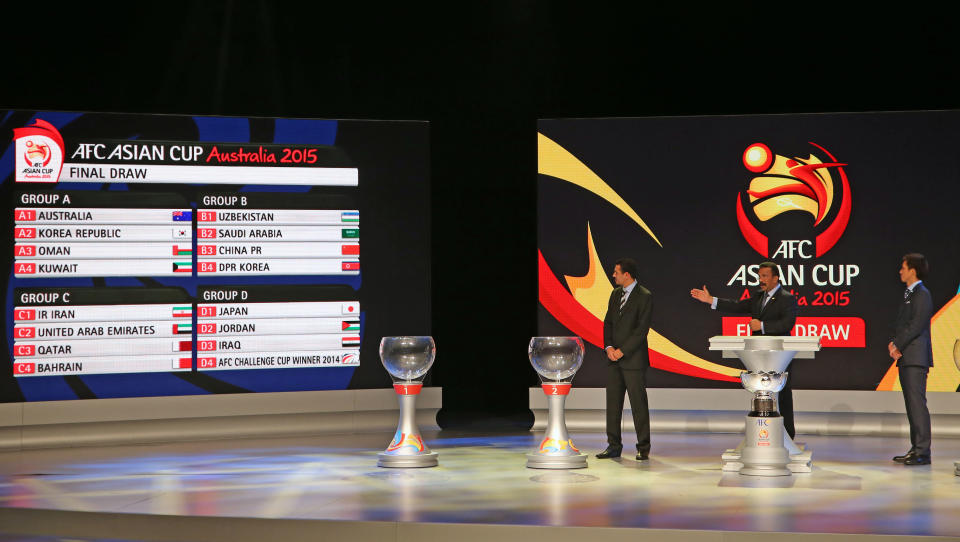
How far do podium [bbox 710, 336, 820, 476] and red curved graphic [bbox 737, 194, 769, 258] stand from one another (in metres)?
2.23

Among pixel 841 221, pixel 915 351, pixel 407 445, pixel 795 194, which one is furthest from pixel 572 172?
pixel 915 351

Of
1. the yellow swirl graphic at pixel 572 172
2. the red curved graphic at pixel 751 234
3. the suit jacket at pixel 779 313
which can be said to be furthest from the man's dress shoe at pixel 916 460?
the yellow swirl graphic at pixel 572 172

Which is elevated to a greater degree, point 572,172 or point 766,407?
point 572,172

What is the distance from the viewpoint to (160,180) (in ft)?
27.2

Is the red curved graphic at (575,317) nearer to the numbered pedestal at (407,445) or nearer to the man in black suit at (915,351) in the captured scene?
the man in black suit at (915,351)

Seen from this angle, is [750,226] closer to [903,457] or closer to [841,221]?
[841,221]

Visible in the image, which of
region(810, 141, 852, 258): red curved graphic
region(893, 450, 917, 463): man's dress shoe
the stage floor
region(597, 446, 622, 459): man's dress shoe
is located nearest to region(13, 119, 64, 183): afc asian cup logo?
the stage floor

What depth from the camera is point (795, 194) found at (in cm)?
871

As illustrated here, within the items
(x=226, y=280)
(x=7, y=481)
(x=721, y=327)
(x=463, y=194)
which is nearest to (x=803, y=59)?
(x=721, y=327)

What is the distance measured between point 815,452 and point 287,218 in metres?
4.36

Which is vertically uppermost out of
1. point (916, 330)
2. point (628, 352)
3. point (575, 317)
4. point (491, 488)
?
point (575, 317)

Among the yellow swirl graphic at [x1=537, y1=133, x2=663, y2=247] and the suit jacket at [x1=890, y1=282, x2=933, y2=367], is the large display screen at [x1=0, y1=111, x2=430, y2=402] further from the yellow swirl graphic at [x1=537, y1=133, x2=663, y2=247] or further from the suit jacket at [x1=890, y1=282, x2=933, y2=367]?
the suit jacket at [x1=890, y1=282, x2=933, y2=367]

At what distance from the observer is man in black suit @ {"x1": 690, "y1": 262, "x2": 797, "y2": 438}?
7262mm

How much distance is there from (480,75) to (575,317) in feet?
8.18
